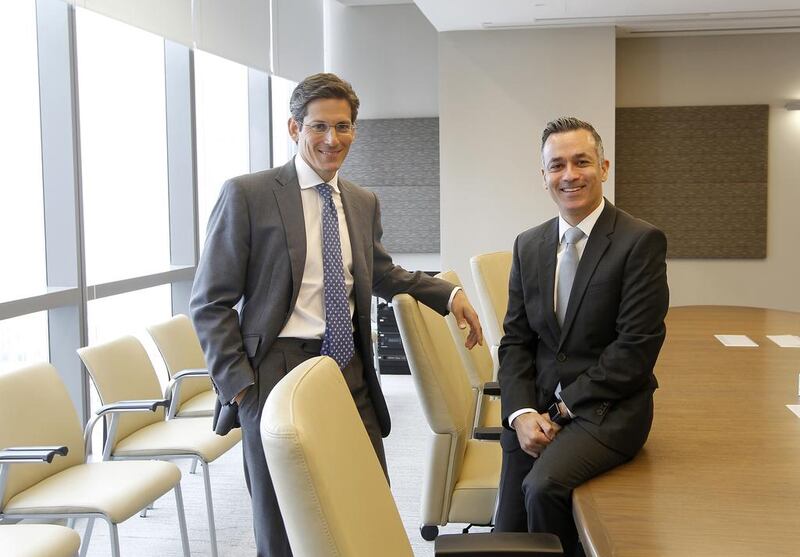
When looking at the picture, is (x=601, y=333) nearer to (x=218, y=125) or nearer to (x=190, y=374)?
(x=190, y=374)

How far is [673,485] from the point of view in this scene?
1848mm

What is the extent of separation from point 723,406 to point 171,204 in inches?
178

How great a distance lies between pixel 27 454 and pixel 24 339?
2257 millimetres

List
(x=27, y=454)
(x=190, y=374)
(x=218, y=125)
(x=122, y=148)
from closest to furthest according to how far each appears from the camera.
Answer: (x=27, y=454) < (x=190, y=374) < (x=122, y=148) < (x=218, y=125)

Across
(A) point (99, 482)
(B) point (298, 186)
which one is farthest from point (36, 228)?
(B) point (298, 186)

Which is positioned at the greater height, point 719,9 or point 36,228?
point 719,9

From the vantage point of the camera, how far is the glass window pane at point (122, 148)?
483 cm

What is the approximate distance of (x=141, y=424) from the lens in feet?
12.5

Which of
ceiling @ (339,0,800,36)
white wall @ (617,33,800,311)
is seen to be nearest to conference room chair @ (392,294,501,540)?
ceiling @ (339,0,800,36)

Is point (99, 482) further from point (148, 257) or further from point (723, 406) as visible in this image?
point (148, 257)

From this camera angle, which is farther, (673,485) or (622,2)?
(622,2)

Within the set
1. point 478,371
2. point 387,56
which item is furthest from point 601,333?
point 387,56

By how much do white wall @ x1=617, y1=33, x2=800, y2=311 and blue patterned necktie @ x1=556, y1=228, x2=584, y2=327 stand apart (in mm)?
6221

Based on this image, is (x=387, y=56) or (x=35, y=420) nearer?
(x=35, y=420)
